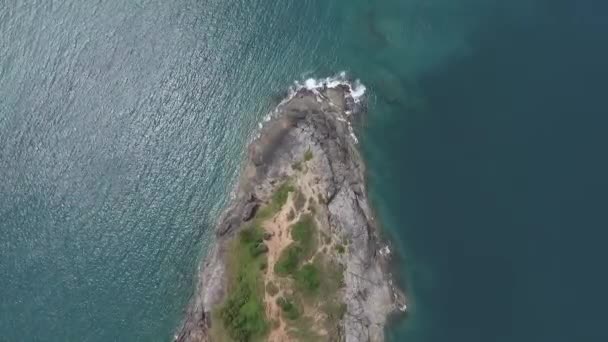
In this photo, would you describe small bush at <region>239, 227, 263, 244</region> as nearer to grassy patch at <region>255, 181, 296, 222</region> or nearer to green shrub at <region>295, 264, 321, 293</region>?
grassy patch at <region>255, 181, 296, 222</region>

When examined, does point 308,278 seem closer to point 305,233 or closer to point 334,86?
point 305,233

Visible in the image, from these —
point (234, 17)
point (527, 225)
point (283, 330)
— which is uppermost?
point (234, 17)

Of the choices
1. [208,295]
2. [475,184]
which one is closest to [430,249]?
[475,184]

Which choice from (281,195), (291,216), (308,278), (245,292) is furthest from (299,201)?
(245,292)

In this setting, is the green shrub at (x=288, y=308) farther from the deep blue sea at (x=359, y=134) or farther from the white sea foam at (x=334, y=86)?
the white sea foam at (x=334, y=86)

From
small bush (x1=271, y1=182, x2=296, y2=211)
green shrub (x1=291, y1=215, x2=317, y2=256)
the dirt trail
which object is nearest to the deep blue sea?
small bush (x1=271, y1=182, x2=296, y2=211)

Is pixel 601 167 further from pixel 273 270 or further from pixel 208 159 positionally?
pixel 208 159

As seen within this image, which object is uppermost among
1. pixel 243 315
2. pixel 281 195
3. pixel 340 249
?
pixel 281 195
